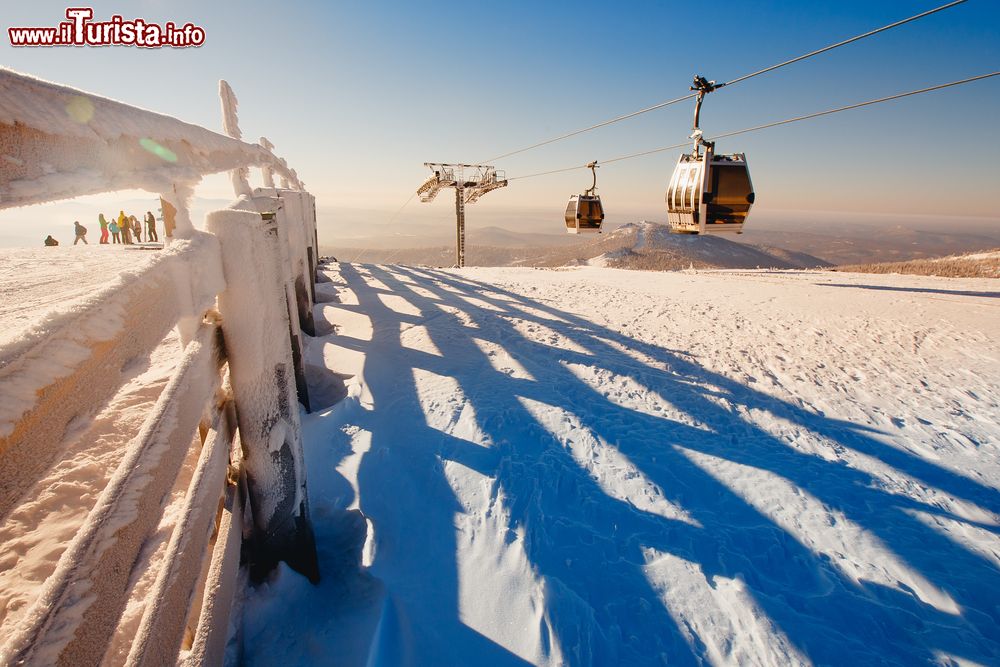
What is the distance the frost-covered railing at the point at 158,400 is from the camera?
681mm

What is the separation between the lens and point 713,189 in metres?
6.61

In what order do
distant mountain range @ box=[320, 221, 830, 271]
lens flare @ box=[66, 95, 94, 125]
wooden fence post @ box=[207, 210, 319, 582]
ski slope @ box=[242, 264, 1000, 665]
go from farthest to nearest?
1. distant mountain range @ box=[320, 221, 830, 271]
2. ski slope @ box=[242, 264, 1000, 665]
3. wooden fence post @ box=[207, 210, 319, 582]
4. lens flare @ box=[66, 95, 94, 125]

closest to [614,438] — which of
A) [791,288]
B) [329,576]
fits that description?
[329,576]

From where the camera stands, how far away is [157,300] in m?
1.08

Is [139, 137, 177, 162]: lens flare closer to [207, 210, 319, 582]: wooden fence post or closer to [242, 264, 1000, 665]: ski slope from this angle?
[207, 210, 319, 582]: wooden fence post

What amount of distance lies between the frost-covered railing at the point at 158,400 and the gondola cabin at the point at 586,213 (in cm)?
1120

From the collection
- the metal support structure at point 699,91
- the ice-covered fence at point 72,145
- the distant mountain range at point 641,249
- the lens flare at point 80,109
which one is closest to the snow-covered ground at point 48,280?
the ice-covered fence at point 72,145

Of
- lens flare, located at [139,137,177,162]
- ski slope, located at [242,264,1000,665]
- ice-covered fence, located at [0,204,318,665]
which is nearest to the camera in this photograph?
ice-covered fence, located at [0,204,318,665]

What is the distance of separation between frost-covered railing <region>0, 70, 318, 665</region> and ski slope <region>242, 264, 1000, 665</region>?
607mm

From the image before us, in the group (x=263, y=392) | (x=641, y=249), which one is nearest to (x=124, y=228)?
(x=263, y=392)

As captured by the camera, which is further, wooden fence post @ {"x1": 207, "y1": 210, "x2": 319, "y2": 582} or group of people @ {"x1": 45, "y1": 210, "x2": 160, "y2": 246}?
group of people @ {"x1": 45, "y1": 210, "x2": 160, "y2": 246}

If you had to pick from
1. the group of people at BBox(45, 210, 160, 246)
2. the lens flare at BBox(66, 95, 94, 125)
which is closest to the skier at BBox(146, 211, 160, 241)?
the group of people at BBox(45, 210, 160, 246)

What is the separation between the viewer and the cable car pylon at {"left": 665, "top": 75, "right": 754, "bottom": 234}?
21.5ft

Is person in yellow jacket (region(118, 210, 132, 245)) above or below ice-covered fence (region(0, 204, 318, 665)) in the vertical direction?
above
